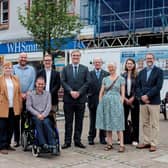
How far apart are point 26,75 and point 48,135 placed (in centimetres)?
155

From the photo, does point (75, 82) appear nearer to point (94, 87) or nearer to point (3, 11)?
point (94, 87)

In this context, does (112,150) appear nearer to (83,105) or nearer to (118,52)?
(83,105)

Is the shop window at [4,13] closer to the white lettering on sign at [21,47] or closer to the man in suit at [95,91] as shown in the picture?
the white lettering on sign at [21,47]

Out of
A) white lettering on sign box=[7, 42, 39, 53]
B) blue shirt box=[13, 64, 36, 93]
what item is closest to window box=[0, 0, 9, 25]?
white lettering on sign box=[7, 42, 39, 53]

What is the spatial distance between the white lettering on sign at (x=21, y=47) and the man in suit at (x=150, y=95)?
16.7m

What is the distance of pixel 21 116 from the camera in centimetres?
963

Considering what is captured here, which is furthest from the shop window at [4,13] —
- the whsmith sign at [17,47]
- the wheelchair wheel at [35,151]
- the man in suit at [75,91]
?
the wheelchair wheel at [35,151]

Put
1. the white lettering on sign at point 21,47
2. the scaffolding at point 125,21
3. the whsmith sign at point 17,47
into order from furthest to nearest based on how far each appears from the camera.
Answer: the whsmith sign at point 17,47, the white lettering on sign at point 21,47, the scaffolding at point 125,21

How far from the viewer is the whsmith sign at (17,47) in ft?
86.4

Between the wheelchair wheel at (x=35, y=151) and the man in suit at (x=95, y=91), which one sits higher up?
the man in suit at (x=95, y=91)

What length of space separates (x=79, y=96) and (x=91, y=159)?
4.77 ft

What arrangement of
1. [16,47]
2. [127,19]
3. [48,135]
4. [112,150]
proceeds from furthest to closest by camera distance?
[16,47], [127,19], [112,150], [48,135]

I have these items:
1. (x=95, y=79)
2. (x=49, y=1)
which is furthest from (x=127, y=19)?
(x=95, y=79)

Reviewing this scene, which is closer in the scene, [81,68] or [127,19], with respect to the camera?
[81,68]
